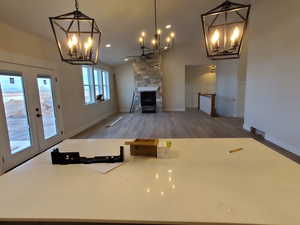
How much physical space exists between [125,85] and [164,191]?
28.2ft

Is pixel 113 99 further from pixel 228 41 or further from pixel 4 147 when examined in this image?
pixel 228 41

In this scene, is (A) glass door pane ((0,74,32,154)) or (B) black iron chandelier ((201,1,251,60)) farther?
(A) glass door pane ((0,74,32,154))

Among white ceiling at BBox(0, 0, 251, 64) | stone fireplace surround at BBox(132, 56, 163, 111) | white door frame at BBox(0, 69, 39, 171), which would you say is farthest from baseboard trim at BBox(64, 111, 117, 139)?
white ceiling at BBox(0, 0, 251, 64)

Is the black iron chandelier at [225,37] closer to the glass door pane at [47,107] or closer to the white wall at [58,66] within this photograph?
the white wall at [58,66]

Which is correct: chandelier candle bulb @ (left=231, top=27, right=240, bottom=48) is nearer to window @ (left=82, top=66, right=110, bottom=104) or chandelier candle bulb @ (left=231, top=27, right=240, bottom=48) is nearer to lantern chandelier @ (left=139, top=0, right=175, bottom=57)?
lantern chandelier @ (left=139, top=0, right=175, bottom=57)

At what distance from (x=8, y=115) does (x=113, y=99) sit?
20.0ft

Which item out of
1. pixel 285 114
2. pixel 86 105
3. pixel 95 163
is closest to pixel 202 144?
pixel 95 163

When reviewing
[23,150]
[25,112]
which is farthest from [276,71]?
[23,150]

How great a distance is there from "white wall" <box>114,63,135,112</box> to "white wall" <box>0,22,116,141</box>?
84.2 inches

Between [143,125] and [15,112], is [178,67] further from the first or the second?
[15,112]

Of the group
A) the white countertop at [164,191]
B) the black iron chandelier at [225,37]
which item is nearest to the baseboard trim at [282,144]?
the white countertop at [164,191]

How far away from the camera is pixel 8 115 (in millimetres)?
2924

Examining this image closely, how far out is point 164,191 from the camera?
887mm

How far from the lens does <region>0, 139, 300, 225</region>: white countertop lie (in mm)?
727
